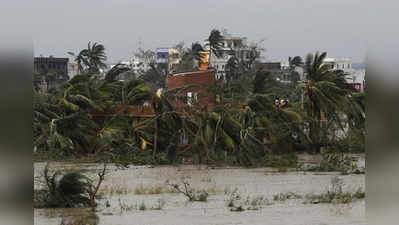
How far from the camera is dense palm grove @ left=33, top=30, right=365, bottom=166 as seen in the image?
17.4 m

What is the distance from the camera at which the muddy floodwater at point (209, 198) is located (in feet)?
33.7

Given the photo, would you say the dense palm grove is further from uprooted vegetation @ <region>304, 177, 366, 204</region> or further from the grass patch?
uprooted vegetation @ <region>304, 177, 366, 204</region>

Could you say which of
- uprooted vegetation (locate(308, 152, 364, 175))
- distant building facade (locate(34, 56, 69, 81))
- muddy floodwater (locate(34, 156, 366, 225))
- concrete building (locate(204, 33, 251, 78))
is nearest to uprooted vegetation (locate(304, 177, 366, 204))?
muddy floodwater (locate(34, 156, 366, 225))

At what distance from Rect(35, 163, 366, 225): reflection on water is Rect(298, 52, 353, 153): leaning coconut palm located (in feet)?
9.71

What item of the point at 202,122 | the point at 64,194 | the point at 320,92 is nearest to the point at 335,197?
the point at 64,194

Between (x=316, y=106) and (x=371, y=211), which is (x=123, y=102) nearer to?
(x=316, y=106)

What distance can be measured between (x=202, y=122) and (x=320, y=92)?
4.18 metres

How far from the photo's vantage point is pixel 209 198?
12484 mm

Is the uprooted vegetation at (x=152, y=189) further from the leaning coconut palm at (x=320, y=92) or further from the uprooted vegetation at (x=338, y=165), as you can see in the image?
the leaning coconut palm at (x=320, y=92)

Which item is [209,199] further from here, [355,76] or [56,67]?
[56,67]

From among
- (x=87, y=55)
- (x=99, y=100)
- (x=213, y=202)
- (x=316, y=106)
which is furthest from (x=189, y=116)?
→ (x=87, y=55)

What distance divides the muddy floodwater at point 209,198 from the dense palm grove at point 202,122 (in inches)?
28.0

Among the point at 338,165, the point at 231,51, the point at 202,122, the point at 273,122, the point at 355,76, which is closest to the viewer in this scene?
the point at 338,165

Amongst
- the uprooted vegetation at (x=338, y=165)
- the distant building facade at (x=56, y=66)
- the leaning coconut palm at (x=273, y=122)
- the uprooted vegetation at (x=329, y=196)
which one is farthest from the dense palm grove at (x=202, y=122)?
the distant building facade at (x=56, y=66)
